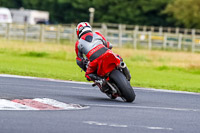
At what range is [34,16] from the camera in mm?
69688

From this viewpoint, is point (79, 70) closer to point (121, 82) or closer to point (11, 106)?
point (121, 82)

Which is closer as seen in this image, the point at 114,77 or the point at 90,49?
the point at 114,77

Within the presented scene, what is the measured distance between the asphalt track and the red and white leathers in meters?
0.74

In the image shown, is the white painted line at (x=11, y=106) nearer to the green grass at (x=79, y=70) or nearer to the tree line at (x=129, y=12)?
the green grass at (x=79, y=70)

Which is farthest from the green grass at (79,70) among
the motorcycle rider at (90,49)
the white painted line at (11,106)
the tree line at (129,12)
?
the tree line at (129,12)

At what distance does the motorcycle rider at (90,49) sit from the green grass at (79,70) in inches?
230

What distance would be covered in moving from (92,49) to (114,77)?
77 cm

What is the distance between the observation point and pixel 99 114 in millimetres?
10961

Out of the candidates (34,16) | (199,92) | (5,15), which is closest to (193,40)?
(5,15)

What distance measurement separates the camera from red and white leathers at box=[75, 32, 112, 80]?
1329 centimetres

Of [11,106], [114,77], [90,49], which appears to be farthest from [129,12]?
[11,106]

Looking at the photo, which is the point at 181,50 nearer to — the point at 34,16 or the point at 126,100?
the point at 34,16

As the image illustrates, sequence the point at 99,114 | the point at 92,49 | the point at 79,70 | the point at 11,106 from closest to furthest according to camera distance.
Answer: the point at 99,114 < the point at 11,106 < the point at 92,49 < the point at 79,70

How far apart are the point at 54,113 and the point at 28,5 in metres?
92.9
